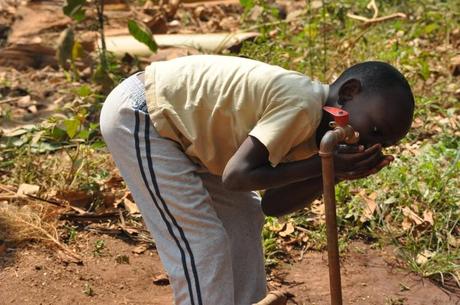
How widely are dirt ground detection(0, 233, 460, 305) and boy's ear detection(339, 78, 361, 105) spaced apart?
46.4 inches

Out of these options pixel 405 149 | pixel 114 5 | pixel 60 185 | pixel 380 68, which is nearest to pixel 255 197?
pixel 380 68

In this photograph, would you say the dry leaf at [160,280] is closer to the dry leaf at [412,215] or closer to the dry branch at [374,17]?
the dry leaf at [412,215]

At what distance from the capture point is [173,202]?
258 cm

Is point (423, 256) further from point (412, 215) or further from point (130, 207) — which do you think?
point (130, 207)

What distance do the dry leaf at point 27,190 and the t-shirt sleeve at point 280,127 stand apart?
178cm

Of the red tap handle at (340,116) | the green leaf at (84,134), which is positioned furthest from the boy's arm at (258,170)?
the green leaf at (84,134)

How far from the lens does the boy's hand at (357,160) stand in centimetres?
236

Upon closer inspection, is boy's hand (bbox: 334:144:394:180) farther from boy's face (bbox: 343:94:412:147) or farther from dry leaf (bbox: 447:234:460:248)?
dry leaf (bbox: 447:234:460:248)

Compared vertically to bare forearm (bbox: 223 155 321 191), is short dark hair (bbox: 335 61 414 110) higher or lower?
higher

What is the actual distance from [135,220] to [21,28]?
2890mm

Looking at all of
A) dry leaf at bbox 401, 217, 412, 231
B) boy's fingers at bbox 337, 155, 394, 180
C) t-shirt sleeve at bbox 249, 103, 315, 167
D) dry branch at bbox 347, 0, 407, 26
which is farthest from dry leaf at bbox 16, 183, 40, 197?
dry branch at bbox 347, 0, 407, 26

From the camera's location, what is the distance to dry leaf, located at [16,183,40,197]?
387 cm

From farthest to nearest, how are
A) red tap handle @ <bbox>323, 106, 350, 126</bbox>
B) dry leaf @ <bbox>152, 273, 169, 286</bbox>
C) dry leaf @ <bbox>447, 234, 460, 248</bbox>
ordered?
dry leaf @ <bbox>447, 234, 460, 248</bbox>, dry leaf @ <bbox>152, 273, 169, 286</bbox>, red tap handle @ <bbox>323, 106, 350, 126</bbox>

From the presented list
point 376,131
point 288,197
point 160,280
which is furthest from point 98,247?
point 376,131
